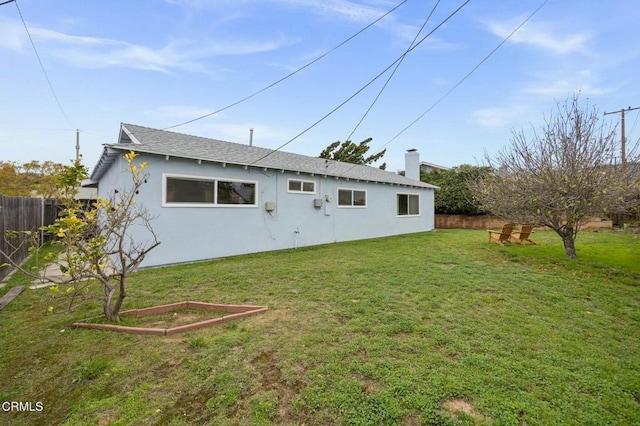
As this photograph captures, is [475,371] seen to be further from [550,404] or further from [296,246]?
[296,246]

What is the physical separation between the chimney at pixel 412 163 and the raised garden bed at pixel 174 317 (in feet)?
50.7

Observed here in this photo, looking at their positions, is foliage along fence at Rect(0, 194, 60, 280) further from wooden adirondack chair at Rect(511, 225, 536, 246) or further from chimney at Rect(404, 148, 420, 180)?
chimney at Rect(404, 148, 420, 180)

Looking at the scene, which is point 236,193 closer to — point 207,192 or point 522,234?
point 207,192

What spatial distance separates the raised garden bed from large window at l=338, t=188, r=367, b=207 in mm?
8081

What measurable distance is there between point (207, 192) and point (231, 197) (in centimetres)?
74

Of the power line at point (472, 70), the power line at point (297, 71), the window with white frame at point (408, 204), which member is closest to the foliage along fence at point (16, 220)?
the power line at point (297, 71)

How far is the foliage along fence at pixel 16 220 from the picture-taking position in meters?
5.75

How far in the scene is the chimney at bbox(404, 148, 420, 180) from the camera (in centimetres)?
1750

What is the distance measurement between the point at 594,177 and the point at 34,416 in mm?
10383

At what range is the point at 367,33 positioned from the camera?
8094 mm

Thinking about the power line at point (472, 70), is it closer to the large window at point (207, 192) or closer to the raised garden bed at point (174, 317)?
the large window at point (207, 192)

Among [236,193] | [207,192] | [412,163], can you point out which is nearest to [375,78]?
[236,193]

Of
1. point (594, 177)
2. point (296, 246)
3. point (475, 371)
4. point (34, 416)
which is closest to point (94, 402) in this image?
point (34, 416)

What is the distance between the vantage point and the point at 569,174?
7008 mm
